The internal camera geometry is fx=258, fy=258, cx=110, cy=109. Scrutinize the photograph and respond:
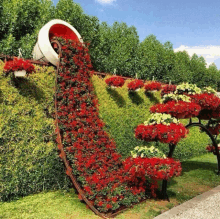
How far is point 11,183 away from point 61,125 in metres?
1.72

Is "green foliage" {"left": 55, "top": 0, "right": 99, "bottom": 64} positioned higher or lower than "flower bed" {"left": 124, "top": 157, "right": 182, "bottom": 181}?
higher

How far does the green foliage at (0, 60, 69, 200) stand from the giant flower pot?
0.34 metres

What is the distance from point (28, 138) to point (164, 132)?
3.23 metres

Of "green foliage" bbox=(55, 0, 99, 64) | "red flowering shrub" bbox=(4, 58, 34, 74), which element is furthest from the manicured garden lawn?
"green foliage" bbox=(55, 0, 99, 64)

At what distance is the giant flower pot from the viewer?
6.97 metres

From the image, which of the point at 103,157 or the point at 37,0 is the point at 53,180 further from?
the point at 37,0

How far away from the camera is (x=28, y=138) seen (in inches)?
246

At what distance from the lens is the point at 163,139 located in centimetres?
567

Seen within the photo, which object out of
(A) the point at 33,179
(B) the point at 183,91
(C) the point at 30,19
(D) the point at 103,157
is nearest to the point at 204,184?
(B) the point at 183,91

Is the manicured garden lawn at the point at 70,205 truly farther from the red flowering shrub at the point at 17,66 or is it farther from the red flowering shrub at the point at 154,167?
the red flowering shrub at the point at 17,66

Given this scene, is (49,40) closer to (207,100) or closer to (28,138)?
(28,138)

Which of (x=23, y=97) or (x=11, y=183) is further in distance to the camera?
(x=23, y=97)

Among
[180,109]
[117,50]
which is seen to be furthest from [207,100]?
[117,50]

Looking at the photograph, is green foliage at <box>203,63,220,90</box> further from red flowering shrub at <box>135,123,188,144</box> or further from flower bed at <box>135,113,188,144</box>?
red flowering shrub at <box>135,123,188,144</box>
